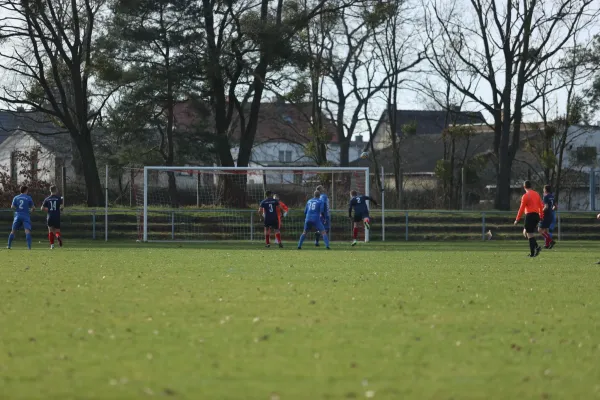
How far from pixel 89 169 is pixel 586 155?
2536cm

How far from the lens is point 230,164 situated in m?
42.4

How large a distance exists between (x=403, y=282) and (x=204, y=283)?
3113 mm

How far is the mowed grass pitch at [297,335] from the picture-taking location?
6777 mm

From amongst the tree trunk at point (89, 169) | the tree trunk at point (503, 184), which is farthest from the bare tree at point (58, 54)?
the tree trunk at point (503, 184)

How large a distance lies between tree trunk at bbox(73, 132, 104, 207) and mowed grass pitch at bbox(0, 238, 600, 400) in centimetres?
2615

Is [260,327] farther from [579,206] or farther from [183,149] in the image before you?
[579,206]

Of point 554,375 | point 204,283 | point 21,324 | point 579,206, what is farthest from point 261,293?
point 579,206

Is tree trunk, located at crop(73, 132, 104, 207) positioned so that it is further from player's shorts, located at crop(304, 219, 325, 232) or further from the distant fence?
player's shorts, located at crop(304, 219, 325, 232)

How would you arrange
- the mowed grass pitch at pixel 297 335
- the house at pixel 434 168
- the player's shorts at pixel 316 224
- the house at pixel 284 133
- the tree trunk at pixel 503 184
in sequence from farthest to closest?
the house at pixel 434 168 → the tree trunk at pixel 503 184 → the house at pixel 284 133 → the player's shorts at pixel 316 224 → the mowed grass pitch at pixel 297 335

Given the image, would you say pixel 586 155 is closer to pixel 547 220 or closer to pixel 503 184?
pixel 503 184

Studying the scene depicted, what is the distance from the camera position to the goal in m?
37.2

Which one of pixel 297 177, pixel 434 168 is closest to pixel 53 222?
pixel 297 177

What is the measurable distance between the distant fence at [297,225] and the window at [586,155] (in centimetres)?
1142

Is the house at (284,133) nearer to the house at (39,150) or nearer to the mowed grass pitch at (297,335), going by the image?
the house at (39,150)
